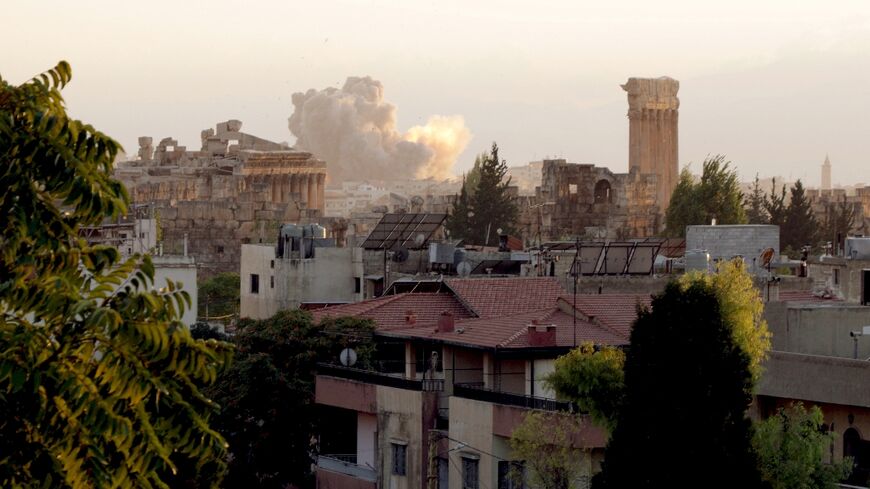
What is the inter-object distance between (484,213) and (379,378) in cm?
4908

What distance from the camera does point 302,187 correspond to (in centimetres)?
11044

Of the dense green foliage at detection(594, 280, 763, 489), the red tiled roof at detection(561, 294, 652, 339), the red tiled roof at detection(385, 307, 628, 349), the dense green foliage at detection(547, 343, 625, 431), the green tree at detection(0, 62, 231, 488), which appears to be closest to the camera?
the green tree at detection(0, 62, 231, 488)

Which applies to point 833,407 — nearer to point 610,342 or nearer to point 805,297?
point 610,342

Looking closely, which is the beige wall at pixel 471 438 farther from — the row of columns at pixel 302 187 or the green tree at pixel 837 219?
the row of columns at pixel 302 187

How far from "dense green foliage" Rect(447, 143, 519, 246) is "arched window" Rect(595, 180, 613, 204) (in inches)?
112

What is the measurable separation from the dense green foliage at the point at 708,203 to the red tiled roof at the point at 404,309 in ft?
112

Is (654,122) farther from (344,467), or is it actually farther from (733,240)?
(344,467)

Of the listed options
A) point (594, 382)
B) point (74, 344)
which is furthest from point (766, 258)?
point (74, 344)

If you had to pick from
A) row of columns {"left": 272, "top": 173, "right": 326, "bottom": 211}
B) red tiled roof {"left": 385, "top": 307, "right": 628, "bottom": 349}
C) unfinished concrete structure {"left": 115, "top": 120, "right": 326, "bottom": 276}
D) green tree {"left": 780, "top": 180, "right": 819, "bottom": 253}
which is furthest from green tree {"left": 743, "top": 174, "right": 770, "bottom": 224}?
red tiled roof {"left": 385, "top": 307, "right": 628, "bottom": 349}

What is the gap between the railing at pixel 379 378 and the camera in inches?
1302

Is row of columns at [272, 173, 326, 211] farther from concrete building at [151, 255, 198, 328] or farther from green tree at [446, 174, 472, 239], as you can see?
concrete building at [151, 255, 198, 328]

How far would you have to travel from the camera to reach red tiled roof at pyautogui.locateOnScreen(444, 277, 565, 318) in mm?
38438

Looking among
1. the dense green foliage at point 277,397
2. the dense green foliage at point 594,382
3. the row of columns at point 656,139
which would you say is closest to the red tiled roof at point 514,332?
the dense green foliage at point 277,397

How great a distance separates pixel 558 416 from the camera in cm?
2908
